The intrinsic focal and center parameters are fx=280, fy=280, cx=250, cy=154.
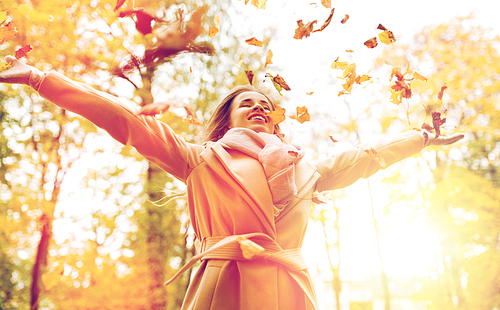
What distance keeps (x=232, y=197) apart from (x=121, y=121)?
2.19 feet

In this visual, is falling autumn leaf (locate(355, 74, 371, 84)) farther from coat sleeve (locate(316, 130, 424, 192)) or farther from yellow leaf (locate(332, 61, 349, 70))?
coat sleeve (locate(316, 130, 424, 192))

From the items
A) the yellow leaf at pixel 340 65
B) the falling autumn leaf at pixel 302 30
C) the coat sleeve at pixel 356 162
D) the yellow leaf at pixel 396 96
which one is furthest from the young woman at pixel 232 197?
the yellow leaf at pixel 340 65

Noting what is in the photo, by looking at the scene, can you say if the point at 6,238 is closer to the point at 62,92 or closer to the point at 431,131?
the point at 62,92

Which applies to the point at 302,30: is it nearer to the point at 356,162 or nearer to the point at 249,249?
the point at 356,162

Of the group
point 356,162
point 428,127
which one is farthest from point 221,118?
point 428,127

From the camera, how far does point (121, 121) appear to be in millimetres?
1350

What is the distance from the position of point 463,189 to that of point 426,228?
1.38 m


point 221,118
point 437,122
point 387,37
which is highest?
point 387,37

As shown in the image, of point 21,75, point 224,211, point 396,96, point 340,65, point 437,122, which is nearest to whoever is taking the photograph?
point 21,75

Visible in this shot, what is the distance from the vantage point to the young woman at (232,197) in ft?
4.29

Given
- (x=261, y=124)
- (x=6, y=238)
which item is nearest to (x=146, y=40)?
(x=261, y=124)

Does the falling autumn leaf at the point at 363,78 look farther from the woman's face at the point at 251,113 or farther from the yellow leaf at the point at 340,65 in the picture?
the woman's face at the point at 251,113

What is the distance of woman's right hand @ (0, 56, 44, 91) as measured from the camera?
1220 millimetres

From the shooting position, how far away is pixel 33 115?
4867mm
